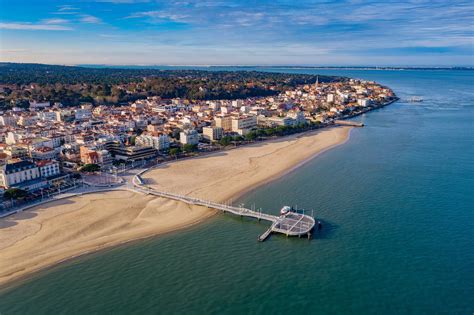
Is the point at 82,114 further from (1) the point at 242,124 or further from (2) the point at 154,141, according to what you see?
(1) the point at 242,124

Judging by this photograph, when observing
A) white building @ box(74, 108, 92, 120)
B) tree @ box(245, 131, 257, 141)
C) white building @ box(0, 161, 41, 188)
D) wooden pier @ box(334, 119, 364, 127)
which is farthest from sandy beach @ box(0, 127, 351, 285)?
white building @ box(74, 108, 92, 120)

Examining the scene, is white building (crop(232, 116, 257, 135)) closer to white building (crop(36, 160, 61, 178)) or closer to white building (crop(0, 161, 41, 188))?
white building (crop(36, 160, 61, 178))

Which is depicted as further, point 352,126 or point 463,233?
point 352,126

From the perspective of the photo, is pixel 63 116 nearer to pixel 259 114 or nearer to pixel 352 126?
pixel 259 114

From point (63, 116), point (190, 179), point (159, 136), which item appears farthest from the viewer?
point (63, 116)

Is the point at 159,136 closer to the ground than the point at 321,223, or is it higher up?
higher up

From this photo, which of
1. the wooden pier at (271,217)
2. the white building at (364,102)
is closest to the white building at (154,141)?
the wooden pier at (271,217)

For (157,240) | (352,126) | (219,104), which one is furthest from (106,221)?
(219,104)
